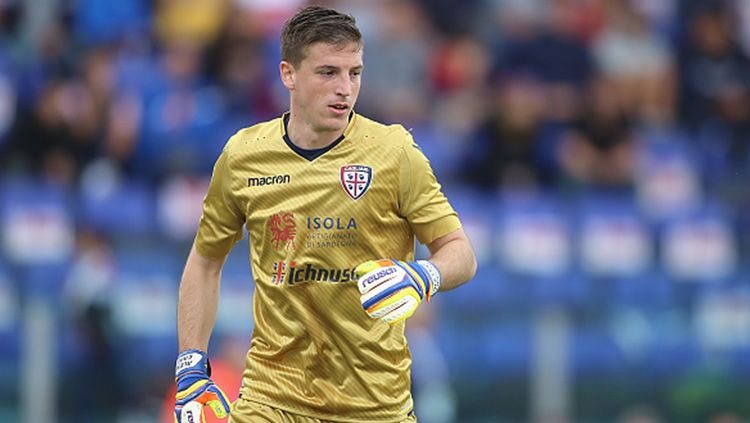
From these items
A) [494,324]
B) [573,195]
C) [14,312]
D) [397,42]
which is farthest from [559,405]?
[14,312]

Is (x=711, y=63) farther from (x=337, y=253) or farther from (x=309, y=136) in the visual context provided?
(x=337, y=253)

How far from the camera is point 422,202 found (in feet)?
17.9

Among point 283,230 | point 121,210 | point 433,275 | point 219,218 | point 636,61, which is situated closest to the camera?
point 433,275

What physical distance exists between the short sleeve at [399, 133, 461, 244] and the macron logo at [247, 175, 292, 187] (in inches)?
18.4

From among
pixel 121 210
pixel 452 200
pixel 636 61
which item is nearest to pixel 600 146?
pixel 636 61

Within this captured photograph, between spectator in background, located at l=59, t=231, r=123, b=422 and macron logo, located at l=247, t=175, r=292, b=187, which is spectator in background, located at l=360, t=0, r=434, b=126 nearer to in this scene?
spectator in background, located at l=59, t=231, r=123, b=422

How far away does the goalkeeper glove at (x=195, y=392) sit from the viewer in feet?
18.2

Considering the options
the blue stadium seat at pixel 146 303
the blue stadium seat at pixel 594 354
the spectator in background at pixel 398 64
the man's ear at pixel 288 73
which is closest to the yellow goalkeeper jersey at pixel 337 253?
the man's ear at pixel 288 73

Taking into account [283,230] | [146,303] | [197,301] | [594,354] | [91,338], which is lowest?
[594,354]

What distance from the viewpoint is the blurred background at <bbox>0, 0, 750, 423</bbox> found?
1136 cm

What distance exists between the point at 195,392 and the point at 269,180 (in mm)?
906

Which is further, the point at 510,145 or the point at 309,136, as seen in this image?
the point at 510,145

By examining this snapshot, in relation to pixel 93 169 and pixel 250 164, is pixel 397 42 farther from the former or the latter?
pixel 250 164

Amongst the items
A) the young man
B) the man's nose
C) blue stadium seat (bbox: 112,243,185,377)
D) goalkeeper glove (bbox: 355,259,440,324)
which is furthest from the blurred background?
goalkeeper glove (bbox: 355,259,440,324)
